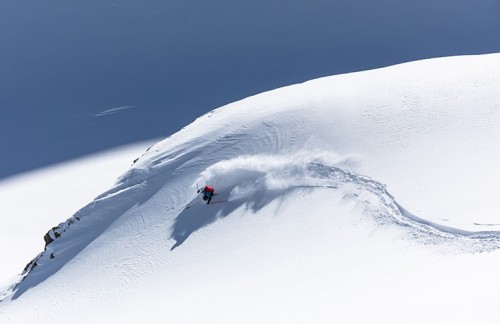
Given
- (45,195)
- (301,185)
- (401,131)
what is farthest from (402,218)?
(45,195)

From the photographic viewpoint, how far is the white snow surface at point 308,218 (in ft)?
31.4

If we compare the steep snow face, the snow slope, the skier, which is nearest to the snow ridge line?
the steep snow face

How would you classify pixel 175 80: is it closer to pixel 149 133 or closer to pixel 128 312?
pixel 149 133

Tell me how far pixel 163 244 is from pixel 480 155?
839 cm

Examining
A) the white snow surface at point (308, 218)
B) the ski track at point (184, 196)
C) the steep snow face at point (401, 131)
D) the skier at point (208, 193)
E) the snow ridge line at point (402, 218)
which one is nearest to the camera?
the white snow surface at point (308, 218)

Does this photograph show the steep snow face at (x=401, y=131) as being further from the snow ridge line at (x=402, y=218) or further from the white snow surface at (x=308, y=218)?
the snow ridge line at (x=402, y=218)

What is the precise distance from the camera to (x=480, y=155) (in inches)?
490

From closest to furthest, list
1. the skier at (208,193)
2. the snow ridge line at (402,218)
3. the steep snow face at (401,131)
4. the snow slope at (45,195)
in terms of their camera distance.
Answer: the snow ridge line at (402,218) < the steep snow face at (401,131) < the skier at (208,193) < the snow slope at (45,195)

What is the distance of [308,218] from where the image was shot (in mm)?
12703

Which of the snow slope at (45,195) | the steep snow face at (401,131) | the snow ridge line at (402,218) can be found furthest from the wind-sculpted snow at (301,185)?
the snow slope at (45,195)

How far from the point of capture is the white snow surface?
377 inches

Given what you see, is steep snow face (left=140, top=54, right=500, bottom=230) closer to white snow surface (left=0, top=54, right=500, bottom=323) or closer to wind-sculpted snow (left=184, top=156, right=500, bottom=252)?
white snow surface (left=0, top=54, right=500, bottom=323)

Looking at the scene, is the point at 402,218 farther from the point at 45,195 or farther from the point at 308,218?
the point at 45,195

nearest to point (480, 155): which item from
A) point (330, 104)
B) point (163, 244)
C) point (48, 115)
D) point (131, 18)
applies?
point (330, 104)
